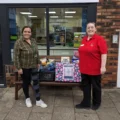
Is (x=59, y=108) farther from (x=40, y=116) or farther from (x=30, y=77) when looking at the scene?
(x=30, y=77)

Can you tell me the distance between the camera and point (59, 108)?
3.81 metres

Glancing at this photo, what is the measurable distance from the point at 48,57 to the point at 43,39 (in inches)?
19.3

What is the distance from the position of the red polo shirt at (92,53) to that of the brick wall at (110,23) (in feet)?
3.81

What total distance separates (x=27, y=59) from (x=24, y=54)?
0.36 feet

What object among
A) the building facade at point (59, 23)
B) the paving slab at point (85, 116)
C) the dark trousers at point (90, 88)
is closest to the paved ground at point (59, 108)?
the paving slab at point (85, 116)

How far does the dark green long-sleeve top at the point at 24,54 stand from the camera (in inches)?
143

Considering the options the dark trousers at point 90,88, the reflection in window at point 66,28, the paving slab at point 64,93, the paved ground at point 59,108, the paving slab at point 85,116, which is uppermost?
the reflection in window at point 66,28

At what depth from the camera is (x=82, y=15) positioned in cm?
479

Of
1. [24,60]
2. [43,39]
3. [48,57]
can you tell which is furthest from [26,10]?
[24,60]

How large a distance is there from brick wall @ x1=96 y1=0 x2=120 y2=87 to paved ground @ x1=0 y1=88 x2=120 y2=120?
76 centimetres

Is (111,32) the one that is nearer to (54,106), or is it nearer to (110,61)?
(110,61)

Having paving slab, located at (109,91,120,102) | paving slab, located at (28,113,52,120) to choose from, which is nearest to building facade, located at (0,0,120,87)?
paving slab, located at (109,91,120,102)

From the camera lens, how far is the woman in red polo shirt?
11.3ft

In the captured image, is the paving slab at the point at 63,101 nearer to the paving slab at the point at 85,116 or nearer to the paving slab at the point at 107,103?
the paving slab at the point at 85,116
